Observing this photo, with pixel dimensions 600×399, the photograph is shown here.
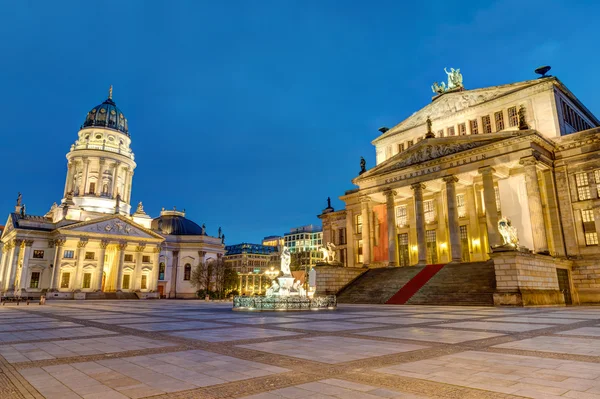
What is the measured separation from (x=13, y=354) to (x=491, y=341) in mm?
11856

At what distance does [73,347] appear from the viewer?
32.8 feet

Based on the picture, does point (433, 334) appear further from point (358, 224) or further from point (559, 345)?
point (358, 224)

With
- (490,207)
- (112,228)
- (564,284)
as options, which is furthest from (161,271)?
(564,284)

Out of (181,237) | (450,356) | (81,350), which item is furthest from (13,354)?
(181,237)

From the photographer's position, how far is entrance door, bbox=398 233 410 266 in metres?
49.9

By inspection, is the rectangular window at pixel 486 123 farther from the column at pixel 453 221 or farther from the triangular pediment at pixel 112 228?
the triangular pediment at pixel 112 228

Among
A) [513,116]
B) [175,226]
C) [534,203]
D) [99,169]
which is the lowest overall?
[534,203]

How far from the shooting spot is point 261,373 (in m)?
6.90

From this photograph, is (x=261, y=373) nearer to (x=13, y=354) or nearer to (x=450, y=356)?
(x=450, y=356)

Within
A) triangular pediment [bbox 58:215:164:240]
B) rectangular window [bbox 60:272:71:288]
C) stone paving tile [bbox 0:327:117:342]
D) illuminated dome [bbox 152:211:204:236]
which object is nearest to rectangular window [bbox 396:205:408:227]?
stone paving tile [bbox 0:327:117:342]

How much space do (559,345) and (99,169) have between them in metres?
86.0

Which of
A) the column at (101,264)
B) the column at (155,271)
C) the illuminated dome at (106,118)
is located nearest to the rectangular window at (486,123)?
the column at (155,271)

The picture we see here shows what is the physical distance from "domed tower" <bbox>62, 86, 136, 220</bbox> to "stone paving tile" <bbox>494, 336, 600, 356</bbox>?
259 ft

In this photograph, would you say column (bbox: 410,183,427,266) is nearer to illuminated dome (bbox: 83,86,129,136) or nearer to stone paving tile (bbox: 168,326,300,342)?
stone paving tile (bbox: 168,326,300,342)
